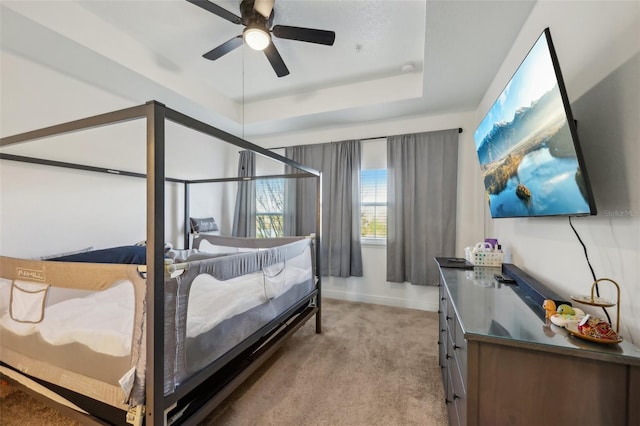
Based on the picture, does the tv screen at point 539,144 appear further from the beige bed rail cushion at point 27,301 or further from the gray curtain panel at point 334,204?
the beige bed rail cushion at point 27,301

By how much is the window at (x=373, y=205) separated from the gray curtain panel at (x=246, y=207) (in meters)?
1.67

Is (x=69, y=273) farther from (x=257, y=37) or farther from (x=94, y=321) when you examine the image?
(x=257, y=37)

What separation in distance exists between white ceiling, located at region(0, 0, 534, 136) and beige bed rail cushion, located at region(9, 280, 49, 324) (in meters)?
1.74

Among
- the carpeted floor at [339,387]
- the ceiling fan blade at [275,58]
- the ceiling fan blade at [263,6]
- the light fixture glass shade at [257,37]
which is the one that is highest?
the ceiling fan blade at [263,6]

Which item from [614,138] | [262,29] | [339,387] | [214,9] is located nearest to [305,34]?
[262,29]

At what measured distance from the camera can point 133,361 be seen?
0.95 metres

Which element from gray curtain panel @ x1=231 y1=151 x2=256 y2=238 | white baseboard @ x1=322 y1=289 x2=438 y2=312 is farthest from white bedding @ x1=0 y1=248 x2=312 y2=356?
gray curtain panel @ x1=231 y1=151 x2=256 y2=238

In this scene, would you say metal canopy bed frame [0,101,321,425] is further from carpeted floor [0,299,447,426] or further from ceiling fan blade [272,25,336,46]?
ceiling fan blade [272,25,336,46]

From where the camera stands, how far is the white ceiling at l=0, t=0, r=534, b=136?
5.60 feet

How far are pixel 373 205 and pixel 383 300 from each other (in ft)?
4.19

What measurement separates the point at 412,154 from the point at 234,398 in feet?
9.74

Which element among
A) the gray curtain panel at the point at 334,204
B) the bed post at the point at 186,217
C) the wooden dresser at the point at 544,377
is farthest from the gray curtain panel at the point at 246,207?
the wooden dresser at the point at 544,377

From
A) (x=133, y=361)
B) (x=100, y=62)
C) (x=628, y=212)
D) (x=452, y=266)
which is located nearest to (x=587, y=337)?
(x=628, y=212)

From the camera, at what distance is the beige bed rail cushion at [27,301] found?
43.9 inches
